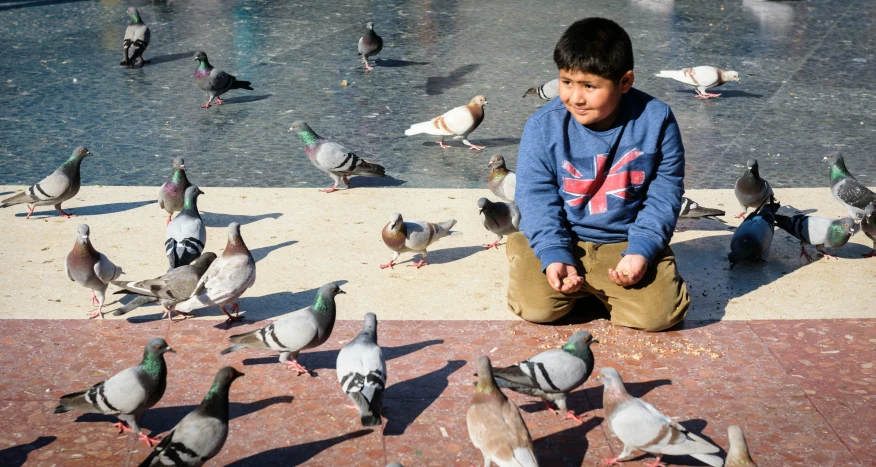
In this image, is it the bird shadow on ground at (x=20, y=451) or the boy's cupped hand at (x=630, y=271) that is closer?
the bird shadow on ground at (x=20, y=451)

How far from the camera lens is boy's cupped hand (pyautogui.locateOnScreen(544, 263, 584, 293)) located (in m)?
4.54

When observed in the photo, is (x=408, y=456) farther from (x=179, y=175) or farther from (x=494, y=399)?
(x=179, y=175)

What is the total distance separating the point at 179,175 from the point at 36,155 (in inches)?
86.4

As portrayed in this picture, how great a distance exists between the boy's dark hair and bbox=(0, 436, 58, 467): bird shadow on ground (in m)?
2.92

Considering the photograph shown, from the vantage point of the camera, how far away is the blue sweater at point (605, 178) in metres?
4.66

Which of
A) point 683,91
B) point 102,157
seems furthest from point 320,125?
point 683,91

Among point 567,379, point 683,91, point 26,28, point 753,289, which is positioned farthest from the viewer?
point 26,28

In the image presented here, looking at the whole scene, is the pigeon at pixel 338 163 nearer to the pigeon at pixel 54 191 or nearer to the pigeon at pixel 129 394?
the pigeon at pixel 54 191

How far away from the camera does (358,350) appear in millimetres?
3959

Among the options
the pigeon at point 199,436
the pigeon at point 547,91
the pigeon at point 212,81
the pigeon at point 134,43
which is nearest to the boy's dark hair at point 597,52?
the pigeon at point 199,436

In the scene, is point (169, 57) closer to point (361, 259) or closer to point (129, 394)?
point (361, 259)

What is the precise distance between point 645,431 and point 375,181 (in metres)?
4.35

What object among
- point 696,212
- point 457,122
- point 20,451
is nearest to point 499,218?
point 696,212

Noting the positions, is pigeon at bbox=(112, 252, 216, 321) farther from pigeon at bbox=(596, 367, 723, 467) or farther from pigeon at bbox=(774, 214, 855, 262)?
pigeon at bbox=(774, 214, 855, 262)
